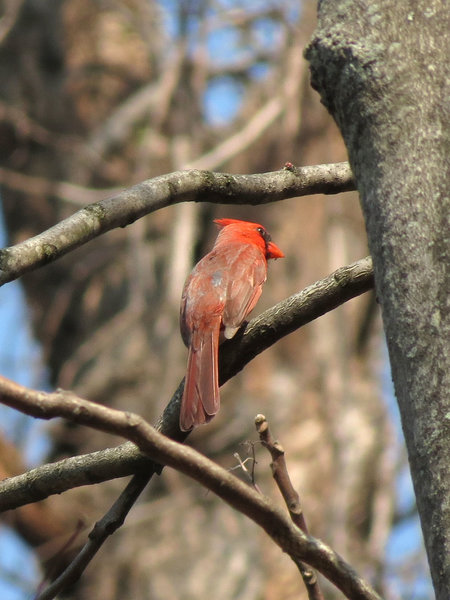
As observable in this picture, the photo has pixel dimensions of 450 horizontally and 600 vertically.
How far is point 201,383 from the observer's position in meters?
3.16

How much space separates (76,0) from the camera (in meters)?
9.98

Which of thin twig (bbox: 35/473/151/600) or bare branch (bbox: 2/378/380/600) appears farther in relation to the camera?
thin twig (bbox: 35/473/151/600)

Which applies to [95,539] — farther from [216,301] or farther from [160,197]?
[216,301]

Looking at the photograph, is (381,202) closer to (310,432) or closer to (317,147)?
(310,432)

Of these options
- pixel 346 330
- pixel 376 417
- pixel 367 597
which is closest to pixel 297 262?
pixel 346 330

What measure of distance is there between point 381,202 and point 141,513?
5496mm

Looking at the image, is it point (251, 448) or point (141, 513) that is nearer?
point (251, 448)

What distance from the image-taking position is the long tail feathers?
8.86 feet

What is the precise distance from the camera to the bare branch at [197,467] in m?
1.50

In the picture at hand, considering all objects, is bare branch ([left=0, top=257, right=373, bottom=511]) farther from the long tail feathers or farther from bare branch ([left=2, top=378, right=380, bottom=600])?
bare branch ([left=2, top=378, right=380, bottom=600])

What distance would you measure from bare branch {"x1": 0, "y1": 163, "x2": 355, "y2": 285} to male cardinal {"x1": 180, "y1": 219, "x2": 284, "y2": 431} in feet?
2.04

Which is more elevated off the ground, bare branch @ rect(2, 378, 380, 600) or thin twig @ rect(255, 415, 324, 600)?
thin twig @ rect(255, 415, 324, 600)

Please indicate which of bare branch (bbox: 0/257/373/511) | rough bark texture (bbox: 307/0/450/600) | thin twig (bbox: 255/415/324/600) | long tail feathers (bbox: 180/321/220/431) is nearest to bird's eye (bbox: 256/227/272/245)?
long tail feathers (bbox: 180/321/220/431)

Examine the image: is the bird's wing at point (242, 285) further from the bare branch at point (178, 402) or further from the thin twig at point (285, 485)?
the thin twig at point (285, 485)
